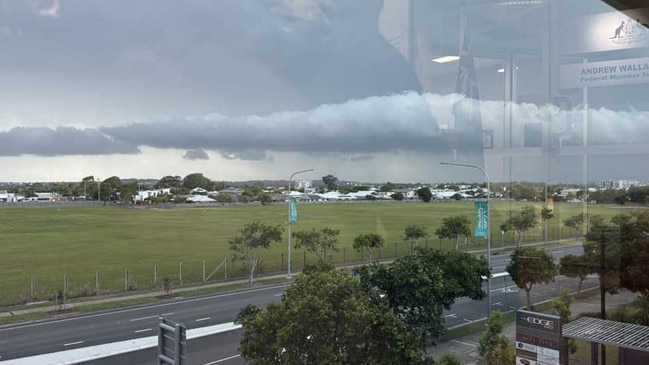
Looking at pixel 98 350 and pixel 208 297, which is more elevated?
pixel 208 297

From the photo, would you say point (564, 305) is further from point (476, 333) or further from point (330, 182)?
point (330, 182)

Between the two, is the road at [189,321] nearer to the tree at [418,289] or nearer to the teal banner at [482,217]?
the teal banner at [482,217]

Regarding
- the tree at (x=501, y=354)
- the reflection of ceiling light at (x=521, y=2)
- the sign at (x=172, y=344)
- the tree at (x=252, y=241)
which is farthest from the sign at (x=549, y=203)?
the sign at (x=172, y=344)

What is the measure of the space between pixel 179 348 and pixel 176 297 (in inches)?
77.0

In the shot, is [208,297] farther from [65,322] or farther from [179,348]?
[179,348]

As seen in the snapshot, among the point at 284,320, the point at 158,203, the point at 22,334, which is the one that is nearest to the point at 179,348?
the point at 284,320

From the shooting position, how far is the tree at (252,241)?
4.40 m

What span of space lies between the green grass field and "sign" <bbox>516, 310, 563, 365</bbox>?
1042mm

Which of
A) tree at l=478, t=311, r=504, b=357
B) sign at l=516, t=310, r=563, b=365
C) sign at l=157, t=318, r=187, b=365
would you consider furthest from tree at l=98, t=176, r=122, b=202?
sign at l=516, t=310, r=563, b=365

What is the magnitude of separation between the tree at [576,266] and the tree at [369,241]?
1.45 meters

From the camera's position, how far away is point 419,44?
3684 mm

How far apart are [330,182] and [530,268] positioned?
70.4 inches

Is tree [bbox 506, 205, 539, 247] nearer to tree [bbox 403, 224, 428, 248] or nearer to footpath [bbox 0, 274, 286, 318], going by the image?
tree [bbox 403, 224, 428, 248]

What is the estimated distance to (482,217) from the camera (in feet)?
13.2
